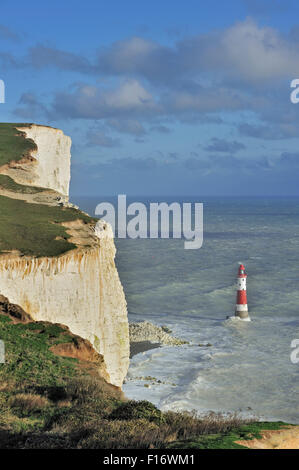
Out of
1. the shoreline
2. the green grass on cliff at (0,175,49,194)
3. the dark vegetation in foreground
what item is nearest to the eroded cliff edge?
the dark vegetation in foreground

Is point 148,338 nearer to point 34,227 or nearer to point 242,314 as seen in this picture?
point 242,314

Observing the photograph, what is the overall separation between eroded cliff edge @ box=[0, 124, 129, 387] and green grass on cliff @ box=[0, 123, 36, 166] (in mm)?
7343

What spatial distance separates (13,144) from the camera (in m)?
30.7

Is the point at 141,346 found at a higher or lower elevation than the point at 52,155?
lower

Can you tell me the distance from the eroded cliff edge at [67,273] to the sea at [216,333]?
352 cm

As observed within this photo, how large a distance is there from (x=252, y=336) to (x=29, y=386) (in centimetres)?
1812

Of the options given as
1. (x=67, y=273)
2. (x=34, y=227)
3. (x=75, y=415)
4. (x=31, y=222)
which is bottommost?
(x=75, y=415)

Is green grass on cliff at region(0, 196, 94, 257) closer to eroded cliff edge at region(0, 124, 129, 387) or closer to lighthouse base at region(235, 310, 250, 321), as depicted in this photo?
eroded cliff edge at region(0, 124, 129, 387)

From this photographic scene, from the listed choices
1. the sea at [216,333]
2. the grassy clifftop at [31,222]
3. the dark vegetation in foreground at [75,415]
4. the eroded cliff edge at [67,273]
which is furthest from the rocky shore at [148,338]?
the dark vegetation in foreground at [75,415]

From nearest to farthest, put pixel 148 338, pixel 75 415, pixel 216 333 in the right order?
pixel 75 415, pixel 148 338, pixel 216 333

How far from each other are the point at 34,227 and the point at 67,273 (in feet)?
9.47

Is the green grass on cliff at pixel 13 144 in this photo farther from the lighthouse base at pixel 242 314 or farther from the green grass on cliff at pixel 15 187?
the lighthouse base at pixel 242 314

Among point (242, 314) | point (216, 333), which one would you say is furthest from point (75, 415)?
point (242, 314)

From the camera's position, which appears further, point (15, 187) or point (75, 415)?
point (15, 187)
